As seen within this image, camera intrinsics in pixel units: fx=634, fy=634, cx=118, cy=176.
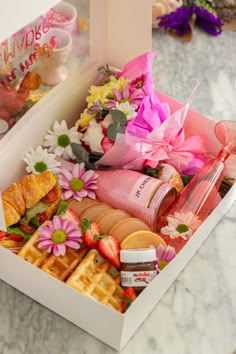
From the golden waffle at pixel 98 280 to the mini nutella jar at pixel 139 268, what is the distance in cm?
2

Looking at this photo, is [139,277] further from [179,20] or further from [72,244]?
[179,20]

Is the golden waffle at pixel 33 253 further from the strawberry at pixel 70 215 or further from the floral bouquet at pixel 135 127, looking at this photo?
the floral bouquet at pixel 135 127

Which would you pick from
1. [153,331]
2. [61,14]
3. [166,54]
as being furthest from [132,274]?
[166,54]

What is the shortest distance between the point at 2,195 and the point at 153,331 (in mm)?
291

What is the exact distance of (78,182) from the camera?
0.98 metres

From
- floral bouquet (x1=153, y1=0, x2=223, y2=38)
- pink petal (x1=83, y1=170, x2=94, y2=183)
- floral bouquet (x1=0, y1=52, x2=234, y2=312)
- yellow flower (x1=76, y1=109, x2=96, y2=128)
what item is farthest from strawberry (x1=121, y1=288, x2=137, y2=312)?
floral bouquet (x1=153, y1=0, x2=223, y2=38)

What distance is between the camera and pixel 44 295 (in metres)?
0.87

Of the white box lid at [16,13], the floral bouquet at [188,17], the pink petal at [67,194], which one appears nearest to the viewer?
the white box lid at [16,13]

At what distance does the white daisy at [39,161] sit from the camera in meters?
0.99

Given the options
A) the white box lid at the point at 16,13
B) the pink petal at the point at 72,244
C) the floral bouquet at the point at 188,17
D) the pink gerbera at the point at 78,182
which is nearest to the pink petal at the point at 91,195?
the pink gerbera at the point at 78,182

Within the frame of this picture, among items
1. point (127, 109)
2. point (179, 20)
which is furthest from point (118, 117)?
point (179, 20)

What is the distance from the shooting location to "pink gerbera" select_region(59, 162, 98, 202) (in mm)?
972

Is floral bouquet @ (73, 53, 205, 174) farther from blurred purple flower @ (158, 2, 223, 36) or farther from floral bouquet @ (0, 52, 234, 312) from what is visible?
blurred purple flower @ (158, 2, 223, 36)

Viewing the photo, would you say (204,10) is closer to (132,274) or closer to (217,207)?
(217,207)
